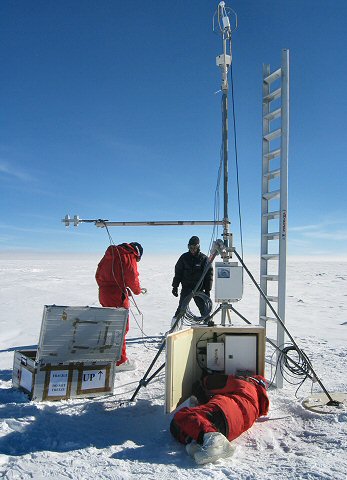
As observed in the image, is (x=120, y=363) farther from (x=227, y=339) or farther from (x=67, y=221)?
(x=67, y=221)

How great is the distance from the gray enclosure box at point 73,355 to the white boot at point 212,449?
1.75 metres

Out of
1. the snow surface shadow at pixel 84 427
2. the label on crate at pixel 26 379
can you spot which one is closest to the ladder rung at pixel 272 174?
the snow surface shadow at pixel 84 427

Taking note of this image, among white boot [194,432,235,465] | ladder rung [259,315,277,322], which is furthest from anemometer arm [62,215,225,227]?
white boot [194,432,235,465]

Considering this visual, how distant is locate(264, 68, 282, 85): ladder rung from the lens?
4.83 meters

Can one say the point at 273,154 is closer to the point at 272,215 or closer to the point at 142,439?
the point at 272,215

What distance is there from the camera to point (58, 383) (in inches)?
163

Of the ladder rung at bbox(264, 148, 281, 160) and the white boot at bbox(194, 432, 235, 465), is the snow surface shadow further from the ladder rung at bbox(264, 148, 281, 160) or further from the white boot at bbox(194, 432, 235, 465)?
the ladder rung at bbox(264, 148, 281, 160)

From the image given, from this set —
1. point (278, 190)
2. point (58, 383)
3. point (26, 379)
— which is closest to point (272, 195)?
point (278, 190)

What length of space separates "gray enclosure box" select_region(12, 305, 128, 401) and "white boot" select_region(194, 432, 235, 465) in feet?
5.74

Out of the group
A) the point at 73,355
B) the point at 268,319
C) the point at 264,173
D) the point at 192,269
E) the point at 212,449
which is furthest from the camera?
the point at 192,269

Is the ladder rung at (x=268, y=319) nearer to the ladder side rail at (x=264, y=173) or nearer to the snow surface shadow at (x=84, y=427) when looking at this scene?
the ladder side rail at (x=264, y=173)

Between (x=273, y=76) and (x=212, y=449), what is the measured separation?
422 cm

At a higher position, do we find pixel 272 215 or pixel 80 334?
Result: pixel 272 215

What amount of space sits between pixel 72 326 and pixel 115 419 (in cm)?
105
